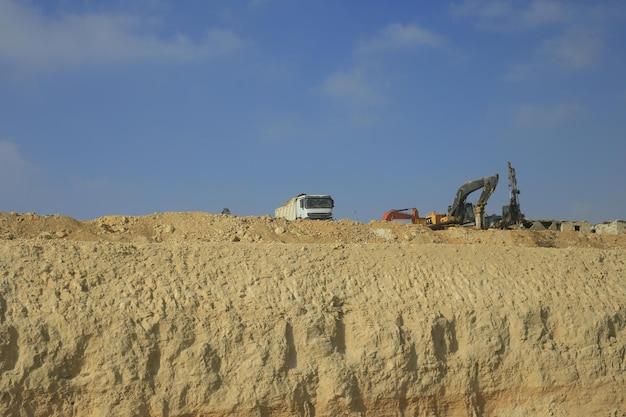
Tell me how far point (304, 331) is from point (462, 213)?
75.6 ft

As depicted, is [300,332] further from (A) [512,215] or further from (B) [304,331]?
(A) [512,215]

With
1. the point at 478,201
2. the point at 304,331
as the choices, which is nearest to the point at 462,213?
the point at 478,201

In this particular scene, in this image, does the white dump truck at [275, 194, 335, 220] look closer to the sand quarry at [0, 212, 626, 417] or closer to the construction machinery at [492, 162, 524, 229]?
the construction machinery at [492, 162, 524, 229]

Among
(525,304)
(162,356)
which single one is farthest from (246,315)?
(525,304)

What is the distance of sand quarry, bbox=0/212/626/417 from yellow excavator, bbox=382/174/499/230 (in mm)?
16704

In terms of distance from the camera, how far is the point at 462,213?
32.0 m

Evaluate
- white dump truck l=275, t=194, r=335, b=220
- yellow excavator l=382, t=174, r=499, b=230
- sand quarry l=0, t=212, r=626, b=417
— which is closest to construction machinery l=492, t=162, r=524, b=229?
yellow excavator l=382, t=174, r=499, b=230

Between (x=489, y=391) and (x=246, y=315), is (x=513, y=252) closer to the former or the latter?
(x=489, y=391)

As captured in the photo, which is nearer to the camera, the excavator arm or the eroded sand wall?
the eroded sand wall

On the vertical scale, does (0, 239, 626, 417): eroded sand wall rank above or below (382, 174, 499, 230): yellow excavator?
below

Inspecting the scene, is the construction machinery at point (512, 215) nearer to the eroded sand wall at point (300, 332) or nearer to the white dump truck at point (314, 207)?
the white dump truck at point (314, 207)

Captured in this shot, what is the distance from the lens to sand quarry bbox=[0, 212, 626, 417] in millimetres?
9164

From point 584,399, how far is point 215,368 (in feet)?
22.6

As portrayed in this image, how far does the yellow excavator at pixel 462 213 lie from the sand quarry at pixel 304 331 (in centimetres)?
1670
